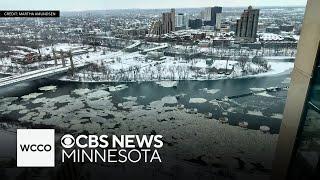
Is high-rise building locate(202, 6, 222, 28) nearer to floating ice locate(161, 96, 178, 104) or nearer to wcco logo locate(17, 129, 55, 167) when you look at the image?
floating ice locate(161, 96, 178, 104)

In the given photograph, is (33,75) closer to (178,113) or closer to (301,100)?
(178,113)

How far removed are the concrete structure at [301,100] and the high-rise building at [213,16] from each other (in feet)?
39.8

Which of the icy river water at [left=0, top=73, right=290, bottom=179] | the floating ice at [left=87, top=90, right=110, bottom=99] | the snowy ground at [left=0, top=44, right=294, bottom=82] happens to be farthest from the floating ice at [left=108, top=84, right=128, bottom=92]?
the snowy ground at [left=0, top=44, right=294, bottom=82]

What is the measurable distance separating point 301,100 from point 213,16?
12585 mm

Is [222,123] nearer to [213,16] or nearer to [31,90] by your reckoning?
[31,90]

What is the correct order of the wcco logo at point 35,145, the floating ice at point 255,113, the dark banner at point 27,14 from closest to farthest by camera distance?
the dark banner at point 27,14 < the wcco logo at point 35,145 < the floating ice at point 255,113

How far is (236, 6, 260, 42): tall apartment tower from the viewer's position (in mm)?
9758

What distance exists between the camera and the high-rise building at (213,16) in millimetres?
12297

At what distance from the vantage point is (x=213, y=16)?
12.5 meters

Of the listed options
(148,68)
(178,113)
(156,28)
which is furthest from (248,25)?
(178,113)

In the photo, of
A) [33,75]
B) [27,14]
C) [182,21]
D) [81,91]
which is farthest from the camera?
[182,21]

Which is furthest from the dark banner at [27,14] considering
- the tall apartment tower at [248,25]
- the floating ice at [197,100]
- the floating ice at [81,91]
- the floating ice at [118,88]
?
the tall apartment tower at [248,25]

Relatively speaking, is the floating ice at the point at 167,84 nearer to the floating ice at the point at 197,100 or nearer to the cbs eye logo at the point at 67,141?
the floating ice at the point at 197,100

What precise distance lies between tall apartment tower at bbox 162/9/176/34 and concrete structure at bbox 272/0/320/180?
1110cm
